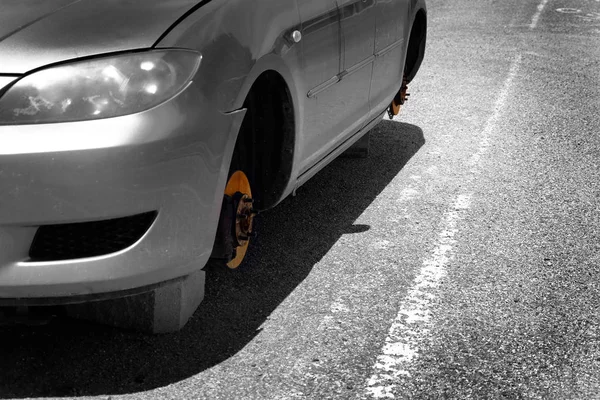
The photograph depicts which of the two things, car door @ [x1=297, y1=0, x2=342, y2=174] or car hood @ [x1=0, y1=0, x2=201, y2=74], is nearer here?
car hood @ [x1=0, y1=0, x2=201, y2=74]

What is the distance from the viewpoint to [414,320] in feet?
13.0

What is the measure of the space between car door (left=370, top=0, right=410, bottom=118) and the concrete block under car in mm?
2147

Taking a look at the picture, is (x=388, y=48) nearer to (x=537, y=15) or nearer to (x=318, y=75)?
(x=318, y=75)

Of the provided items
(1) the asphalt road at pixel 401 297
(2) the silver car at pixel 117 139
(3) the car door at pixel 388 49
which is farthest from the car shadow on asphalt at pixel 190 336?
(3) the car door at pixel 388 49

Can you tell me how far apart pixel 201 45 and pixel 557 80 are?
21.8 ft

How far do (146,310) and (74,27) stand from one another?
3.75 feet

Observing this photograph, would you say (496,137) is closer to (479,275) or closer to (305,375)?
(479,275)

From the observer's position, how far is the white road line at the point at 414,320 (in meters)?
3.45

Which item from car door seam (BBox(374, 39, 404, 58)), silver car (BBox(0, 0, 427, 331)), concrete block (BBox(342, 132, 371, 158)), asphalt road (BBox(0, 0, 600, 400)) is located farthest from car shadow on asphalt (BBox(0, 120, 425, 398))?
concrete block (BBox(342, 132, 371, 158))

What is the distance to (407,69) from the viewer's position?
7.14m

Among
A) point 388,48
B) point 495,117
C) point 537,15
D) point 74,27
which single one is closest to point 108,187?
point 74,27

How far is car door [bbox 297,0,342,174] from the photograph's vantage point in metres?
4.26

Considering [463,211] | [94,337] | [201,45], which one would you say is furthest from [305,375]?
[463,211]

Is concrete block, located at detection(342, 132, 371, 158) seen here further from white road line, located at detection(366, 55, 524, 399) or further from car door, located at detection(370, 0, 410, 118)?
white road line, located at detection(366, 55, 524, 399)
